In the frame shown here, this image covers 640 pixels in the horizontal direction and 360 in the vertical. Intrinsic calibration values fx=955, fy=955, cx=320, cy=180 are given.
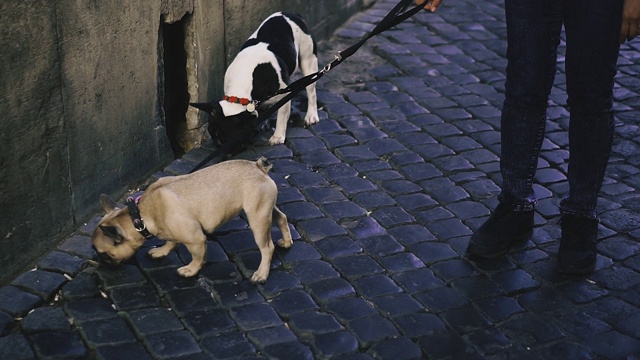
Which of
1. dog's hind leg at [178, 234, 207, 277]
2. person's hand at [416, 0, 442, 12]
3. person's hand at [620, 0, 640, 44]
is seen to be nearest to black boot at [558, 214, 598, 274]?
person's hand at [620, 0, 640, 44]

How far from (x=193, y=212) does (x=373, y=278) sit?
1025 millimetres

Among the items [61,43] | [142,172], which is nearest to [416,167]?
[142,172]

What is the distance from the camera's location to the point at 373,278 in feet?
16.8

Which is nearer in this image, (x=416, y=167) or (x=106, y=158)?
(x=106, y=158)

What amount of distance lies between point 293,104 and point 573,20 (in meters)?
3.11

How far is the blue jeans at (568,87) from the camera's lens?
4.66 metres

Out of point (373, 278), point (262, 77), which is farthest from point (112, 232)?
point (262, 77)

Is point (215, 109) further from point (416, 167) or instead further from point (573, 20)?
point (573, 20)

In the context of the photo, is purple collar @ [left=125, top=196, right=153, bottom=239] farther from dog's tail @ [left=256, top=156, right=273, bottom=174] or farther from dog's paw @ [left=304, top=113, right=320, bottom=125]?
dog's paw @ [left=304, top=113, right=320, bottom=125]

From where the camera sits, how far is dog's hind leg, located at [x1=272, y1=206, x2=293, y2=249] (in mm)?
5312

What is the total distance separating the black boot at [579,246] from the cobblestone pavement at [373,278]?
8cm

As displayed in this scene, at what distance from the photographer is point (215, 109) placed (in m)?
6.20

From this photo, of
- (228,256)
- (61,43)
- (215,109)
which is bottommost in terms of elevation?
(228,256)

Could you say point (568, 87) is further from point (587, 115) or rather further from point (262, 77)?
point (262, 77)
